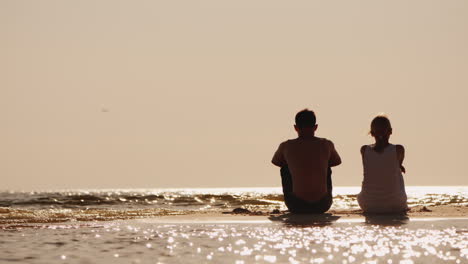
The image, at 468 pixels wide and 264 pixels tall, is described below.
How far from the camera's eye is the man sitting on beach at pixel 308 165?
33.2 ft

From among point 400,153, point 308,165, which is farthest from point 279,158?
point 400,153

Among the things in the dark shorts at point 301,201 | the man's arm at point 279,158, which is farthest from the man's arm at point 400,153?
the man's arm at point 279,158

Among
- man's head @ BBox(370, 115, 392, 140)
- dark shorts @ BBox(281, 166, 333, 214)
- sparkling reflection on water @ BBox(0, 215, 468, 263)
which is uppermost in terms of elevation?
man's head @ BBox(370, 115, 392, 140)

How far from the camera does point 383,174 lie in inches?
397

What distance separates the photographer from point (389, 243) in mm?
6926

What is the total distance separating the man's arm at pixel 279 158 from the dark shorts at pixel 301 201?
0.08 metres

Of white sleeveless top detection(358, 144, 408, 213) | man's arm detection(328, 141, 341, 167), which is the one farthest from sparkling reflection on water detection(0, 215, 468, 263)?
man's arm detection(328, 141, 341, 167)

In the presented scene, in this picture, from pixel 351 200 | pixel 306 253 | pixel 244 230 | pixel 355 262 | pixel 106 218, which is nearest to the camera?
pixel 355 262

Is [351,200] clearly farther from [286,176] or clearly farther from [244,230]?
[244,230]

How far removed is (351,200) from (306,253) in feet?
54.7

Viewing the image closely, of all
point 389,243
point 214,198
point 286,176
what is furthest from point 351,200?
point 389,243

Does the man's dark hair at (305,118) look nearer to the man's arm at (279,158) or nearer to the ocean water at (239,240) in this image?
the man's arm at (279,158)

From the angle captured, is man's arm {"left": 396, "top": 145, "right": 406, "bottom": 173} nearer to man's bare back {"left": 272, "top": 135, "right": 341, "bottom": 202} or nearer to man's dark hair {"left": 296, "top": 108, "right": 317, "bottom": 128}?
man's bare back {"left": 272, "top": 135, "right": 341, "bottom": 202}

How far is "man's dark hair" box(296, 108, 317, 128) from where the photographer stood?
10164 mm
